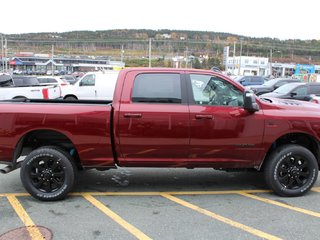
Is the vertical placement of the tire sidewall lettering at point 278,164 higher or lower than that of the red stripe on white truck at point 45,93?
lower

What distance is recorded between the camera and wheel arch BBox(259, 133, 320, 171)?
17.9 feet

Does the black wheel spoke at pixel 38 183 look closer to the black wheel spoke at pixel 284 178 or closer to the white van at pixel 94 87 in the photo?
the black wheel spoke at pixel 284 178

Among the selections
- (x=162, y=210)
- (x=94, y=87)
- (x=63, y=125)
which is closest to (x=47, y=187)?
(x=63, y=125)

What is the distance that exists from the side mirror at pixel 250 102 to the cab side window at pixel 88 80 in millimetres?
12952

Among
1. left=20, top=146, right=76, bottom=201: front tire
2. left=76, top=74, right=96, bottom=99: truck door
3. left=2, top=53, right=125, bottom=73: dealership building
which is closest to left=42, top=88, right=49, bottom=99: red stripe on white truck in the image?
left=76, top=74, right=96, bottom=99: truck door

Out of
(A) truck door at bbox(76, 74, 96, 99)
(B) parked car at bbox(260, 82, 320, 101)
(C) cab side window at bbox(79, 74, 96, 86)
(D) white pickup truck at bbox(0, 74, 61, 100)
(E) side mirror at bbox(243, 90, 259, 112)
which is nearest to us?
(E) side mirror at bbox(243, 90, 259, 112)

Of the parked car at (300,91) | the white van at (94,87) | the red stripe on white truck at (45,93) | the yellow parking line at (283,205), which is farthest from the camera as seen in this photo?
the white van at (94,87)

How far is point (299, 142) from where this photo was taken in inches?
224

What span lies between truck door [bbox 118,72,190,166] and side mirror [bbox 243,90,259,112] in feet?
2.69

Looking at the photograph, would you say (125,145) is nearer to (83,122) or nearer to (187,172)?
(83,122)

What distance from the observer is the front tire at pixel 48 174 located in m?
5.12

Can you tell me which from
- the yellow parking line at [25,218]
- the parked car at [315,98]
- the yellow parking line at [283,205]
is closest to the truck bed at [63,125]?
the yellow parking line at [25,218]

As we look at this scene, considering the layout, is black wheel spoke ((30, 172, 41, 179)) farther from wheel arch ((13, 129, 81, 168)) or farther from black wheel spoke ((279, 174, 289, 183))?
black wheel spoke ((279, 174, 289, 183))

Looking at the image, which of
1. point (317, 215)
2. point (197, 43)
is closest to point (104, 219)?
point (317, 215)
